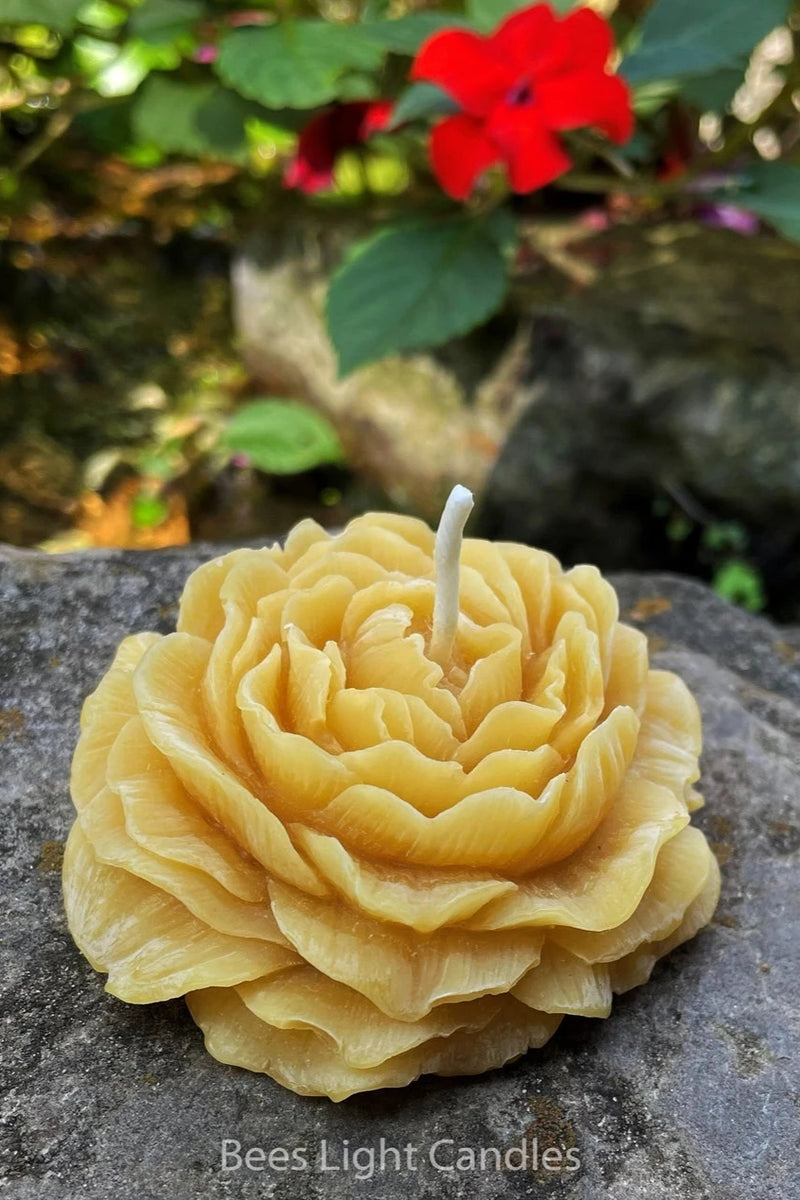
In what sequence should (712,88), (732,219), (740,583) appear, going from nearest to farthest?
1. (712,88)
2. (740,583)
3. (732,219)

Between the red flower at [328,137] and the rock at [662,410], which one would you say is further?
the red flower at [328,137]

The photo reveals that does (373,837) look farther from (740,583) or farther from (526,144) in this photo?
(740,583)

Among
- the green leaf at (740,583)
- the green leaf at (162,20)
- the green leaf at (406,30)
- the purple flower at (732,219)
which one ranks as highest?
the green leaf at (406,30)

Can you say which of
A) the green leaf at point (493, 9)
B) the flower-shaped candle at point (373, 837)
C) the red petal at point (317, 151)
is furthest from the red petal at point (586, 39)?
the flower-shaped candle at point (373, 837)

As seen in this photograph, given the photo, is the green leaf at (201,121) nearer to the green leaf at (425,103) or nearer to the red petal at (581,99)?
the green leaf at (425,103)

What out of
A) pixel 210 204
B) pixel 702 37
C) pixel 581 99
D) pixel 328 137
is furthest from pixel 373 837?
pixel 210 204

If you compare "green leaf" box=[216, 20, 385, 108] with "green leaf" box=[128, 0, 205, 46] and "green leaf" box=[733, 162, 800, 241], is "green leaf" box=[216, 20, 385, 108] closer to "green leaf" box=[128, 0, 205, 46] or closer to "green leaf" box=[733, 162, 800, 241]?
"green leaf" box=[128, 0, 205, 46]

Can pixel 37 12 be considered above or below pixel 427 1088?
above
